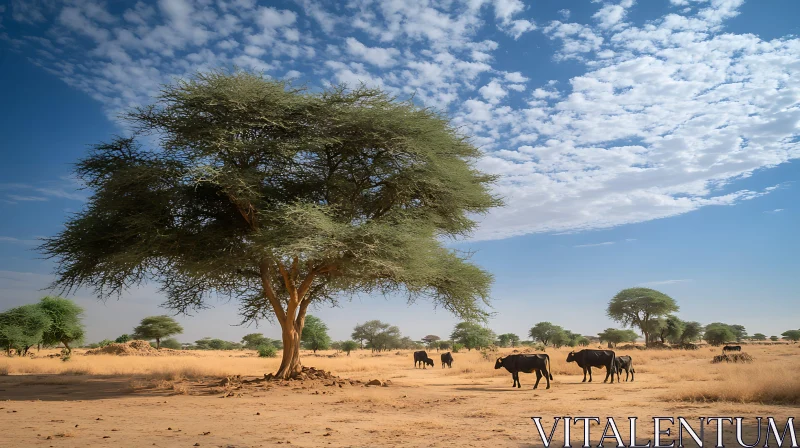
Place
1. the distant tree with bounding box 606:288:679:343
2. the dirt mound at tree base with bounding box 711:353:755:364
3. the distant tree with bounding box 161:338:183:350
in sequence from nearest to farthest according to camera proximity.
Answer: the dirt mound at tree base with bounding box 711:353:755:364 < the distant tree with bounding box 606:288:679:343 < the distant tree with bounding box 161:338:183:350

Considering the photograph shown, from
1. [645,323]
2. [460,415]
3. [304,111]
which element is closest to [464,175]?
[304,111]

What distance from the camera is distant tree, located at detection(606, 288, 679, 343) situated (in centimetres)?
5662

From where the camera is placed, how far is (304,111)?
17188 mm

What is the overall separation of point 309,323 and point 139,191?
42124 mm

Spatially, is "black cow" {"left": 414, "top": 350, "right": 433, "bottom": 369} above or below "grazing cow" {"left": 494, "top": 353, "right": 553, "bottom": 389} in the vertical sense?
below

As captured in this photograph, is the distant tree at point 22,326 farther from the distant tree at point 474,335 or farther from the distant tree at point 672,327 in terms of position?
the distant tree at point 672,327

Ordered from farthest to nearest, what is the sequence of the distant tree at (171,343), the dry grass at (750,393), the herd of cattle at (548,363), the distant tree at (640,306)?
the distant tree at (171,343) < the distant tree at (640,306) < the herd of cattle at (548,363) < the dry grass at (750,393)

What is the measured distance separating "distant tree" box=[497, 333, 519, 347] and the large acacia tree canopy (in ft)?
233

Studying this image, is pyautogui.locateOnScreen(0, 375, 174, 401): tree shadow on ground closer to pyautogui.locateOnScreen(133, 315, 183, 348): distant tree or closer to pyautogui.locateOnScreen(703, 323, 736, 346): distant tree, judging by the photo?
pyautogui.locateOnScreen(133, 315, 183, 348): distant tree

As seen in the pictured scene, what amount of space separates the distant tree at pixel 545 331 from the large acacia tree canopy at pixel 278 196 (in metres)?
60.1

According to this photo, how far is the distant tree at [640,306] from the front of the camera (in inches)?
2229

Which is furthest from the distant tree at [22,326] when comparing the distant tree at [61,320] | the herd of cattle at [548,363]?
the herd of cattle at [548,363]

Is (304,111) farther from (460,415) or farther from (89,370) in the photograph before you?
(89,370)

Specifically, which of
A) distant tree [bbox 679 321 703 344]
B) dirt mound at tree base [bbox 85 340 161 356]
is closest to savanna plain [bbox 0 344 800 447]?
dirt mound at tree base [bbox 85 340 161 356]
